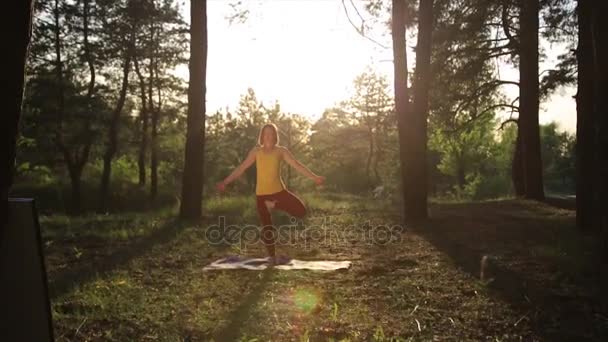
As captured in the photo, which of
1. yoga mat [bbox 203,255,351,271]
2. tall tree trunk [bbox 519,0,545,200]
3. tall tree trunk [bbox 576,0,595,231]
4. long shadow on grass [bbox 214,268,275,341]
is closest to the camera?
long shadow on grass [bbox 214,268,275,341]

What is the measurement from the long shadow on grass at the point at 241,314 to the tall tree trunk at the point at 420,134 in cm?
573

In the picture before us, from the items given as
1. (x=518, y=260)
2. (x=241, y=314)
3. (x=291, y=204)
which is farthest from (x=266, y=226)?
(x=518, y=260)

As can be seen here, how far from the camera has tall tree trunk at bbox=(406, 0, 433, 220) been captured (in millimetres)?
11352

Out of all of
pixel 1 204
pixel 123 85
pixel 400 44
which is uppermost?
pixel 123 85

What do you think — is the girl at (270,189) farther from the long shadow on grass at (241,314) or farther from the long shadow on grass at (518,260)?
the long shadow on grass at (518,260)

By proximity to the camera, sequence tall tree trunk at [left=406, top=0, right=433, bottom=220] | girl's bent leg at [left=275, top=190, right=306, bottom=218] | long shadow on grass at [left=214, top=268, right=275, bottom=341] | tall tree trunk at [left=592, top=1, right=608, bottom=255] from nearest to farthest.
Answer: long shadow on grass at [left=214, top=268, right=275, bottom=341] < tall tree trunk at [left=592, top=1, right=608, bottom=255] < girl's bent leg at [left=275, top=190, right=306, bottom=218] < tall tree trunk at [left=406, top=0, right=433, bottom=220]

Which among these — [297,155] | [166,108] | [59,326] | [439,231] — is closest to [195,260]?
[59,326]

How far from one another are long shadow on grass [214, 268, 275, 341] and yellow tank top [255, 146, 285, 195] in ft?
4.93

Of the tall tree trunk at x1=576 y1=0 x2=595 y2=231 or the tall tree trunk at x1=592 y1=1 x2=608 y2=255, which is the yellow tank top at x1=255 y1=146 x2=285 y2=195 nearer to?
the tall tree trunk at x1=592 y1=1 x2=608 y2=255

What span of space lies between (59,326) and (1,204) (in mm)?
2361

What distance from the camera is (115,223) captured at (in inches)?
476

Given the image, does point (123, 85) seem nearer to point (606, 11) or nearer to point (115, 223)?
point (115, 223)

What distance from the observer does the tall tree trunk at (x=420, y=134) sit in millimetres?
11352

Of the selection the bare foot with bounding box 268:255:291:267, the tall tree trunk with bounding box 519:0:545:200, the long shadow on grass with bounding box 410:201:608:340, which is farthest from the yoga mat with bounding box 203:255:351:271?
the tall tree trunk with bounding box 519:0:545:200
